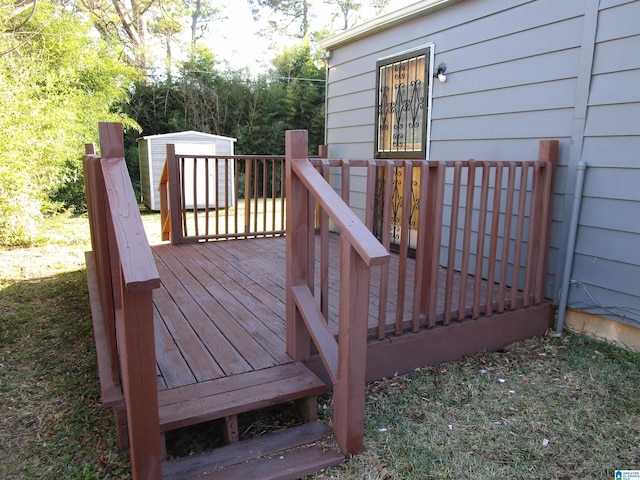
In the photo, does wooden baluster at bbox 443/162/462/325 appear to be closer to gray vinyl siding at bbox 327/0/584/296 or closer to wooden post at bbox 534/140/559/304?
wooden post at bbox 534/140/559/304

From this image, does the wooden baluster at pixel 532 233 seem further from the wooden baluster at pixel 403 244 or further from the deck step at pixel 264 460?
the deck step at pixel 264 460

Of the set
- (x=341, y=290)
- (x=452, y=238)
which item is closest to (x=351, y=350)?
(x=341, y=290)

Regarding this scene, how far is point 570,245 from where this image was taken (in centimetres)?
291

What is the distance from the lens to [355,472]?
1.70 m

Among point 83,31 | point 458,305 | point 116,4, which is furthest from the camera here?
point 116,4

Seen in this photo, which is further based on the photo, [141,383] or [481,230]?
[481,230]

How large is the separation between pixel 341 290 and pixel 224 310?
1.23 meters

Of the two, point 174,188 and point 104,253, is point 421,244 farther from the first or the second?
point 174,188

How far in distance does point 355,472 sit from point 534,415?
3.12 feet

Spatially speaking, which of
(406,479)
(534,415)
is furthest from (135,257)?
(534,415)

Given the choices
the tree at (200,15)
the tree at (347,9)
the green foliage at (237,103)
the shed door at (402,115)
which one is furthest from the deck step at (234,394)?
the tree at (347,9)

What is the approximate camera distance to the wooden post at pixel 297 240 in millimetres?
2072

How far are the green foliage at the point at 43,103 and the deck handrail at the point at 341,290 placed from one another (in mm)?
4240

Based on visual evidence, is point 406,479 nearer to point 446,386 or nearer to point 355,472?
point 355,472
